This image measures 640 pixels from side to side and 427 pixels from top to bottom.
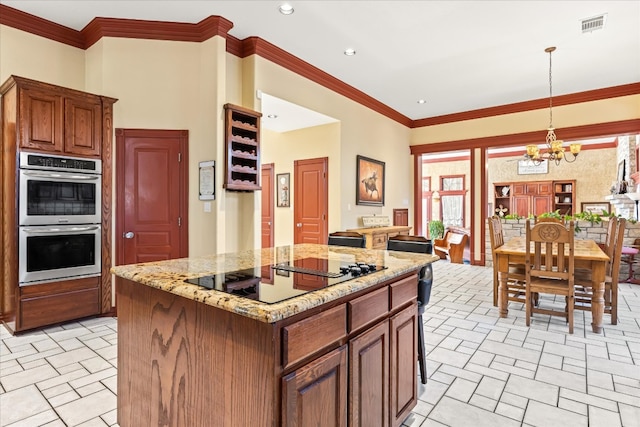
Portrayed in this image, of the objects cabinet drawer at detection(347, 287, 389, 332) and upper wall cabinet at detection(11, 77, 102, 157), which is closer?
cabinet drawer at detection(347, 287, 389, 332)

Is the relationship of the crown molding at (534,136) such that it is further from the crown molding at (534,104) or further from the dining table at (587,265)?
the dining table at (587,265)

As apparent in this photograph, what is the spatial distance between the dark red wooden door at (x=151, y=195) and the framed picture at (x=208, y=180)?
24cm

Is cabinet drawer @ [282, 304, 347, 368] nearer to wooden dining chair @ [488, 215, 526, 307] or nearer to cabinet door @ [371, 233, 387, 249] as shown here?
wooden dining chair @ [488, 215, 526, 307]

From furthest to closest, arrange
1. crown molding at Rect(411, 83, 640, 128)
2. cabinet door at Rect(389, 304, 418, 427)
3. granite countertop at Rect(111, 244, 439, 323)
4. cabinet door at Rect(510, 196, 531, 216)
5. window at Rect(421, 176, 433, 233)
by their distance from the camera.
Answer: window at Rect(421, 176, 433, 233) < cabinet door at Rect(510, 196, 531, 216) < crown molding at Rect(411, 83, 640, 128) < cabinet door at Rect(389, 304, 418, 427) < granite countertop at Rect(111, 244, 439, 323)

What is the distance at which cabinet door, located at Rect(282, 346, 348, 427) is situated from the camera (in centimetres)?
111

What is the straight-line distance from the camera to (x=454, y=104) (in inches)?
263

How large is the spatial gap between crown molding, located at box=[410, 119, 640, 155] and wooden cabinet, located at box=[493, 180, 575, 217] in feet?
12.1

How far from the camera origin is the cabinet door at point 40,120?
124 inches

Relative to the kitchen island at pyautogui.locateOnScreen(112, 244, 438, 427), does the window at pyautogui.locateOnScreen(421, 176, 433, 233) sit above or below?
above

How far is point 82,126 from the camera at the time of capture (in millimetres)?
3500

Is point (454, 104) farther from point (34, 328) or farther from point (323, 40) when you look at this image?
point (34, 328)

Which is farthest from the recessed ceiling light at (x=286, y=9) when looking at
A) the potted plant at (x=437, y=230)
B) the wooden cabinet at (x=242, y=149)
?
the potted plant at (x=437, y=230)

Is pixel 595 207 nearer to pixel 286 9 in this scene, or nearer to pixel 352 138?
pixel 352 138

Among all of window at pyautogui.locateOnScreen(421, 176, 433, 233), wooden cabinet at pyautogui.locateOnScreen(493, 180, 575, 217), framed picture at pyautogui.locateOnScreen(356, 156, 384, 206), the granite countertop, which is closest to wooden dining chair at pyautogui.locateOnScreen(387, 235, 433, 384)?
the granite countertop
